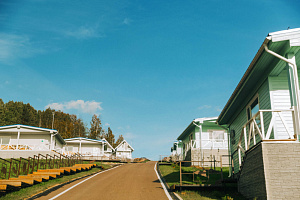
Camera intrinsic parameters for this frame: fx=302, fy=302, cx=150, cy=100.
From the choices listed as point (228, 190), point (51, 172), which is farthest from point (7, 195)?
point (228, 190)

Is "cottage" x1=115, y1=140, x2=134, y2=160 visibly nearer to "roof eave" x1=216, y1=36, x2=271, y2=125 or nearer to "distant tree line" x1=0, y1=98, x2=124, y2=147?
"distant tree line" x1=0, y1=98, x2=124, y2=147

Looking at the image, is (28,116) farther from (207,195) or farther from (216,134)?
(207,195)

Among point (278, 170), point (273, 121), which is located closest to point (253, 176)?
point (278, 170)

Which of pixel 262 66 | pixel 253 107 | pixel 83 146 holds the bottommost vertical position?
pixel 83 146

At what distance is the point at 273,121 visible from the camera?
8.70 meters

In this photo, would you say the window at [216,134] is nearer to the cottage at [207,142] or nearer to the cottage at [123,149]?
the cottage at [207,142]

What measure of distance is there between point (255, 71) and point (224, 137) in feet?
53.5

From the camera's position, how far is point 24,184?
39.1 feet

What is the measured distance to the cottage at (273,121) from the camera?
805 centimetres

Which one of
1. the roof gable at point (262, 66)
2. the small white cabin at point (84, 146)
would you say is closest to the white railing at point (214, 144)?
the roof gable at point (262, 66)

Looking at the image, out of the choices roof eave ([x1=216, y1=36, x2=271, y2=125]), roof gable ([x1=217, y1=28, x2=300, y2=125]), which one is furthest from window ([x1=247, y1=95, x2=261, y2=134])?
roof eave ([x1=216, y1=36, x2=271, y2=125])

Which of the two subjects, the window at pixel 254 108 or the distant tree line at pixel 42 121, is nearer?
the window at pixel 254 108

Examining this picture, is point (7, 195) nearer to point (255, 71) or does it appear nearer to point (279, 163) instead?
point (279, 163)

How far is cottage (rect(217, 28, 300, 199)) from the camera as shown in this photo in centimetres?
805
